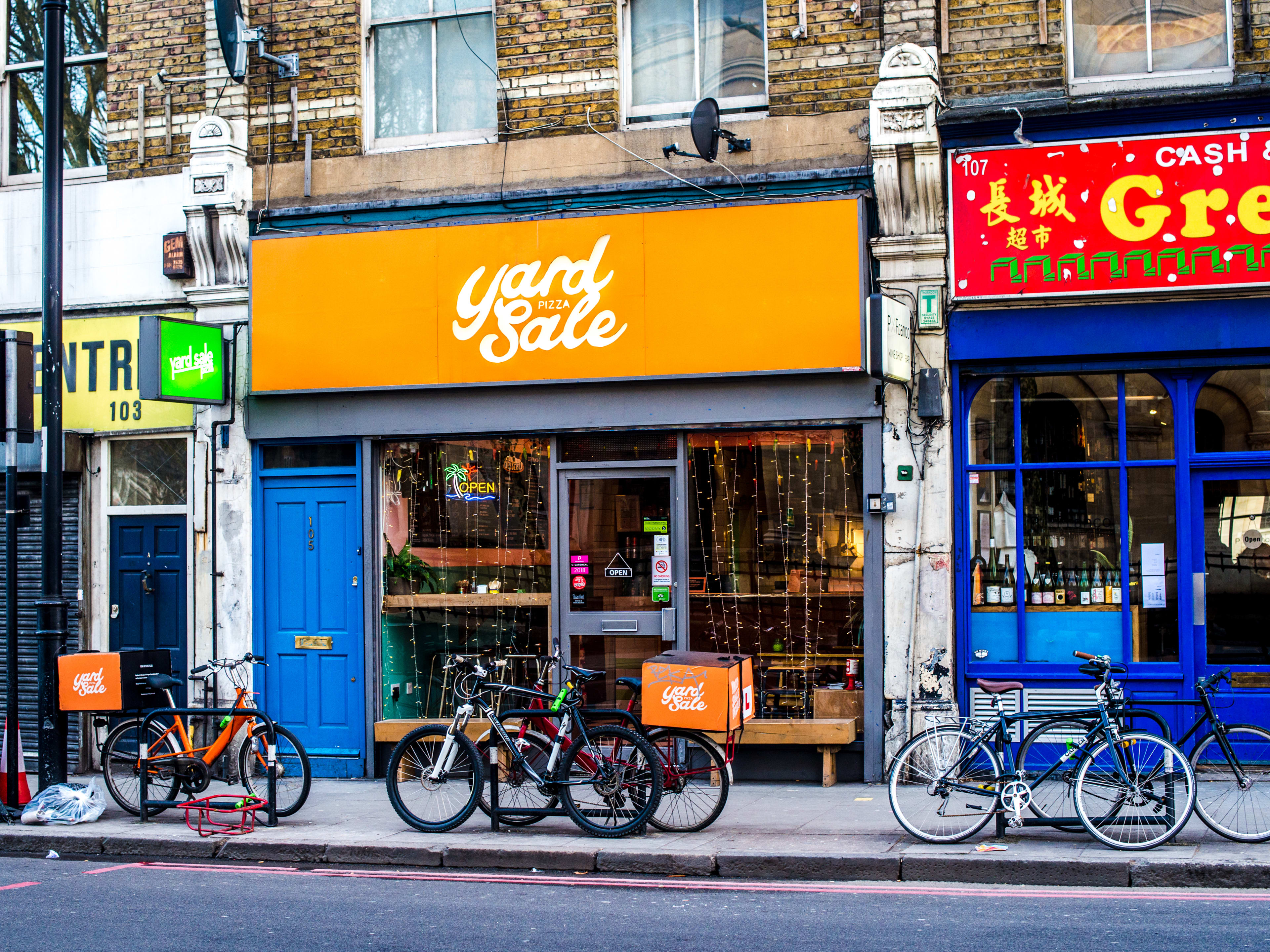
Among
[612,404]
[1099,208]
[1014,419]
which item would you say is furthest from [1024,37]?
[612,404]

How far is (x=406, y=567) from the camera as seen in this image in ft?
39.7

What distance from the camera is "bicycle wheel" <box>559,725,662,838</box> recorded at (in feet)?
29.5

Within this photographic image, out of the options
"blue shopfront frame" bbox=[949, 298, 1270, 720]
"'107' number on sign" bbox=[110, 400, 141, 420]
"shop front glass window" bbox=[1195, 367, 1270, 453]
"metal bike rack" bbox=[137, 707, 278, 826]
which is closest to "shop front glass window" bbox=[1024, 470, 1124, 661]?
"blue shopfront frame" bbox=[949, 298, 1270, 720]

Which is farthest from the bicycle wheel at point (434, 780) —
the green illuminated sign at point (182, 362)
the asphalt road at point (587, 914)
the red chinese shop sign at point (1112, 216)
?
the red chinese shop sign at point (1112, 216)

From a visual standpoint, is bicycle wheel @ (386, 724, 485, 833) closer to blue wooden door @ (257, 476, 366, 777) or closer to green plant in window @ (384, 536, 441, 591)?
blue wooden door @ (257, 476, 366, 777)

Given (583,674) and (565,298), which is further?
(565,298)

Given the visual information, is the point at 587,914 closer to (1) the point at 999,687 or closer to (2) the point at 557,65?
(1) the point at 999,687

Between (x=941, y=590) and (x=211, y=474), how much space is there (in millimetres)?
6415

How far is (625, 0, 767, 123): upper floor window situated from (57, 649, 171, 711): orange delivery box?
19.8 feet

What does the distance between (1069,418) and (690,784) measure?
4287mm

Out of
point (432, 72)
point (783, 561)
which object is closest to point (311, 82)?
point (432, 72)

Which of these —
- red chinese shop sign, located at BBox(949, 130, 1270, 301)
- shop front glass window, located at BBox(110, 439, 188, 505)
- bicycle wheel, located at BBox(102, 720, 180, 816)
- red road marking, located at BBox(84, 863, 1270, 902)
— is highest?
red chinese shop sign, located at BBox(949, 130, 1270, 301)

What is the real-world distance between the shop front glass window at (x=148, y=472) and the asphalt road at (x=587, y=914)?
475 centimetres

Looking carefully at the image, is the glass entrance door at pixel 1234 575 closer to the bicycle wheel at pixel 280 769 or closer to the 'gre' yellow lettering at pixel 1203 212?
the 'gre' yellow lettering at pixel 1203 212
